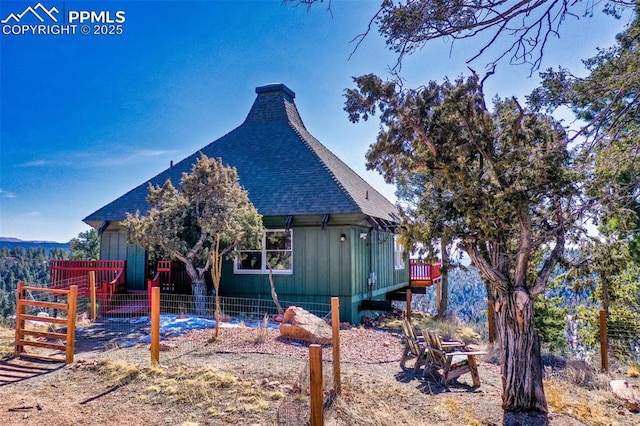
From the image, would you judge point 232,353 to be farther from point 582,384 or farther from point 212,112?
point 212,112

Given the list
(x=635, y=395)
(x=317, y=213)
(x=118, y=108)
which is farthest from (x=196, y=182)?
(x=635, y=395)

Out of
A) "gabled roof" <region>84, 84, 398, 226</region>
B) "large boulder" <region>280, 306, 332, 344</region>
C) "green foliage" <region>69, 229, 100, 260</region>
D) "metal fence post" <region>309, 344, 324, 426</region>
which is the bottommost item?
"large boulder" <region>280, 306, 332, 344</region>

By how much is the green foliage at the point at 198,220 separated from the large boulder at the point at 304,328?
275 cm

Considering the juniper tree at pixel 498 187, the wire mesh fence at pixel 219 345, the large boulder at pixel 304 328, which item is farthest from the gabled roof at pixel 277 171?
the juniper tree at pixel 498 187

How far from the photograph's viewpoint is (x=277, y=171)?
1327cm

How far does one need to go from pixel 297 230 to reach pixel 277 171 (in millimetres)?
2688

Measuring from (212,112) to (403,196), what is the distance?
27.1 feet

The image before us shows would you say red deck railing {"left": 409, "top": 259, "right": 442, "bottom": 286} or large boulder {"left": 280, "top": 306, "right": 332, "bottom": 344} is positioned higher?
red deck railing {"left": 409, "top": 259, "right": 442, "bottom": 286}

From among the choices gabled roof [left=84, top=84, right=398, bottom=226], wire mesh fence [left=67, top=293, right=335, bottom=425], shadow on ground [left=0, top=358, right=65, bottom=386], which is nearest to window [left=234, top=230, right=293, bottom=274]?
gabled roof [left=84, top=84, right=398, bottom=226]

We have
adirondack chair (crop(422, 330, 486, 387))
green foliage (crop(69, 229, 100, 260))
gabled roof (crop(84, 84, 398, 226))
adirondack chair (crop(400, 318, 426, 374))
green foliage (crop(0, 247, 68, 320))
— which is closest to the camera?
adirondack chair (crop(422, 330, 486, 387))

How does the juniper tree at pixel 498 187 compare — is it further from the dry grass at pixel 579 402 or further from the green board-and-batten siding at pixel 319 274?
the green board-and-batten siding at pixel 319 274

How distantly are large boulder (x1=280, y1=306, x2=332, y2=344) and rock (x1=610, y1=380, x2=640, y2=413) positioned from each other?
472 cm

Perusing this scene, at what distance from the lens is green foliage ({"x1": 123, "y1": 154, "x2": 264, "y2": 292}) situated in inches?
384

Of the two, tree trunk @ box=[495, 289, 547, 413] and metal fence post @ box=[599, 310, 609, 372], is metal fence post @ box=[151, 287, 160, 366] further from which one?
metal fence post @ box=[599, 310, 609, 372]
